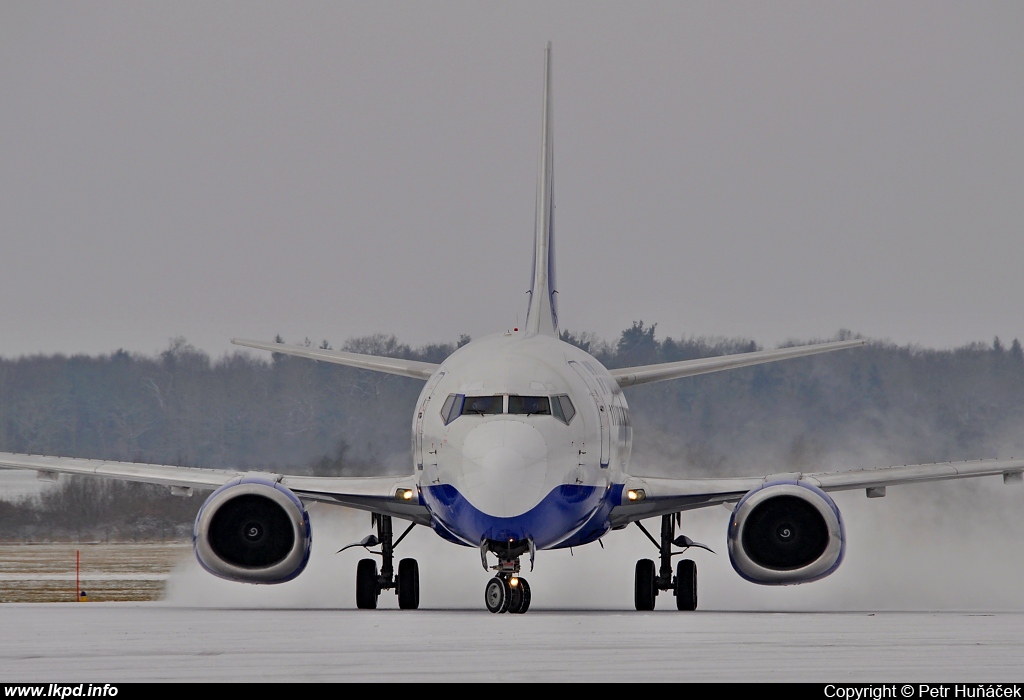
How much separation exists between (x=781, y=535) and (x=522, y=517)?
410cm

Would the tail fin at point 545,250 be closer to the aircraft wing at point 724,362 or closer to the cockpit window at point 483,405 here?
the aircraft wing at point 724,362

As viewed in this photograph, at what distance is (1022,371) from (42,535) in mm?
21831

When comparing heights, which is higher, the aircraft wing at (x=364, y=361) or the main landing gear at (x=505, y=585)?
the aircraft wing at (x=364, y=361)

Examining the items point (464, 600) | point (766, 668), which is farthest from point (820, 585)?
point (766, 668)

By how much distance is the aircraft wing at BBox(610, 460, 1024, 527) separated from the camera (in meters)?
22.0

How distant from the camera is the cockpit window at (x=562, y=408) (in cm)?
1928

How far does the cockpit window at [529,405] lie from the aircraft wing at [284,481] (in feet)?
8.65

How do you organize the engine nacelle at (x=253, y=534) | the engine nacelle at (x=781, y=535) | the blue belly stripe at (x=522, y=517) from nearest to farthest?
the blue belly stripe at (x=522, y=517) < the engine nacelle at (x=781, y=535) < the engine nacelle at (x=253, y=534)

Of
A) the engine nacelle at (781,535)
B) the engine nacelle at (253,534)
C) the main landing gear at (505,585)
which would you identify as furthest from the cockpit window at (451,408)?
the engine nacelle at (781,535)

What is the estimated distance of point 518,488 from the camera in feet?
59.7

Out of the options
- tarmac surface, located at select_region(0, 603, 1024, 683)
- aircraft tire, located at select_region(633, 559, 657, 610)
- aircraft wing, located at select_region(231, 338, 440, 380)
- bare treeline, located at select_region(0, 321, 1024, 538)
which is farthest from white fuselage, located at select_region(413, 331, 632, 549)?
bare treeline, located at select_region(0, 321, 1024, 538)

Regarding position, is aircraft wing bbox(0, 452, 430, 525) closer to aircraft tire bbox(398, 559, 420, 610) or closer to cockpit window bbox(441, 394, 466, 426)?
aircraft tire bbox(398, 559, 420, 610)

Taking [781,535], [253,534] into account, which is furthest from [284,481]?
[781,535]

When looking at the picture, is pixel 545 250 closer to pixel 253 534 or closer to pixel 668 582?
pixel 668 582
